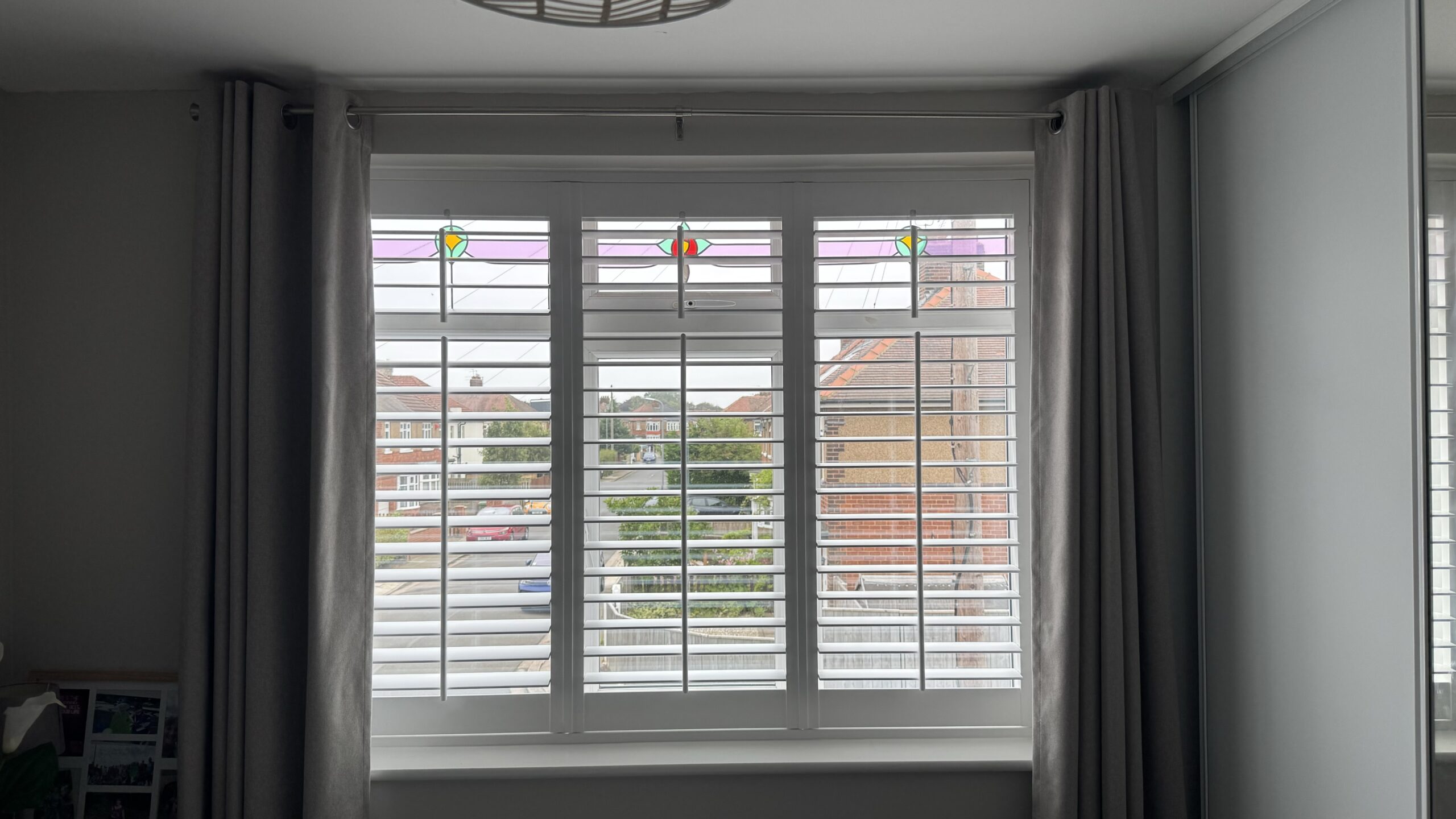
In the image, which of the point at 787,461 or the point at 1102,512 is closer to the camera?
the point at 1102,512

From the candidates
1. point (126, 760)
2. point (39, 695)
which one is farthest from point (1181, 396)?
point (39, 695)

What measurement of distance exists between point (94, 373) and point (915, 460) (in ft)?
7.19

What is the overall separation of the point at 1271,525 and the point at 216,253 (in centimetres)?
257

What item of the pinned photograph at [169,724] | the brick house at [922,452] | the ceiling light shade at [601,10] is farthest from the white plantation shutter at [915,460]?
the pinned photograph at [169,724]

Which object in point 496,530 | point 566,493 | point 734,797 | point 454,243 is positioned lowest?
point 734,797

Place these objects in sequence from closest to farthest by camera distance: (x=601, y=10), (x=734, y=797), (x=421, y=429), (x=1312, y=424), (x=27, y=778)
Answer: (x=601, y=10) < (x=1312, y=424) < (x=27, y=778) < (x=734, y=797) < (x=421, y=429)

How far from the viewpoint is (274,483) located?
1.97m

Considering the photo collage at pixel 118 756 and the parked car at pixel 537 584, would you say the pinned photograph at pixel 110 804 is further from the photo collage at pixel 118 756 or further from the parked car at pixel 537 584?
the parked car at pixel 537 584

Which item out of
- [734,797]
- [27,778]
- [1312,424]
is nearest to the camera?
[1312,424]

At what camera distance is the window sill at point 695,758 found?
2.05 metres

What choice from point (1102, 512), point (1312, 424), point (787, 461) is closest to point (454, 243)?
point (787, 461)

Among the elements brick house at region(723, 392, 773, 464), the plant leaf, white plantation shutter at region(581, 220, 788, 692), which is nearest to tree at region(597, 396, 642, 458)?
white plantation shutter at region(581, 220, 788, 692)

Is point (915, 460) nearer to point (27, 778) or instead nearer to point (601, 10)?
point (601, 10)

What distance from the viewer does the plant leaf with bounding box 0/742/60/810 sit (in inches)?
70.3
